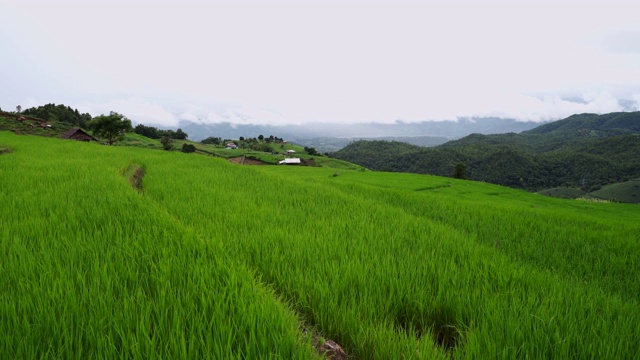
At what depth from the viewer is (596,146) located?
192 metres

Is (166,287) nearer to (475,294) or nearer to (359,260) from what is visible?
(359,260)

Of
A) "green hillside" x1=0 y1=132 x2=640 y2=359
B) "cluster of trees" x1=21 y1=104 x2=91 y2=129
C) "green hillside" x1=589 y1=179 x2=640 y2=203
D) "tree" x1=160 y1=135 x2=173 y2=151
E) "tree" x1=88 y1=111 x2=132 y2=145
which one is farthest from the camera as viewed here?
"green hillside" x1=589 y1=179 x2=640 y2=203

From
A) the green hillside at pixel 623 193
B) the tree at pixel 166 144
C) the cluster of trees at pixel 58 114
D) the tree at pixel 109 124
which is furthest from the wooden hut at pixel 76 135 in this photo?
the green hillside at pixel 623 193

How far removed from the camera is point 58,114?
87125mm

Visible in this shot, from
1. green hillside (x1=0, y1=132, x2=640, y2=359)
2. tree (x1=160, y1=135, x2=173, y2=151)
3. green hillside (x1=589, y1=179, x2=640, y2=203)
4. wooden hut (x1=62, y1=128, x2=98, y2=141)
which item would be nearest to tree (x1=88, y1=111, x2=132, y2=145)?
wooden hut (x1=62, y1=128, x2=98, y2=141)

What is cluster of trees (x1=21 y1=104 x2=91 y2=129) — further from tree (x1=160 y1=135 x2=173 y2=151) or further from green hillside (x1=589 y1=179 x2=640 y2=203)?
green hillside (x1=589 y1=179 x2=640 y2=203)

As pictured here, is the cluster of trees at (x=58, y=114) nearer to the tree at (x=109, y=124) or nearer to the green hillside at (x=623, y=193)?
the tree at (x=109, y=124)

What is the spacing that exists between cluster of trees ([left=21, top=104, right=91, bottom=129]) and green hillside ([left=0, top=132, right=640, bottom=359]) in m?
106

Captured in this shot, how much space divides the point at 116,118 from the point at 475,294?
59.6 meters

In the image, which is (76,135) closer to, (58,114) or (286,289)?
(58,114)

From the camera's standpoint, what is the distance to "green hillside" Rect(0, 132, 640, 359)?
1.64m

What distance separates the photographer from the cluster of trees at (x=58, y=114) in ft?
270

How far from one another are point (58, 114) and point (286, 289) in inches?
4546

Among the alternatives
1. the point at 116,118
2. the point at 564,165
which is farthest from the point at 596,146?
the point at 116,118
